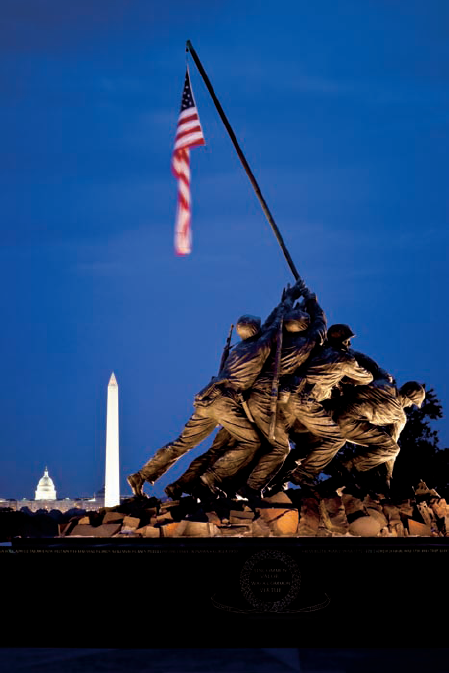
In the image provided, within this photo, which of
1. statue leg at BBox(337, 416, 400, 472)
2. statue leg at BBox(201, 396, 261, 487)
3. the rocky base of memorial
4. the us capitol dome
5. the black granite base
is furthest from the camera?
the us capitol dome

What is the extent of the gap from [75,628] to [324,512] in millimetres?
2882

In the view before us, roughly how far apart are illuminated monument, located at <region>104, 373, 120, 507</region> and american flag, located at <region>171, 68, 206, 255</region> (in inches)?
841

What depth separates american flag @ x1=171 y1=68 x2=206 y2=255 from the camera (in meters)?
12.2

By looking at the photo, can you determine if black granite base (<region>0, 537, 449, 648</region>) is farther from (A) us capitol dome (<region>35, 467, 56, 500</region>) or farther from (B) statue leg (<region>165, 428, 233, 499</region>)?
(A) us capitol dome (<region>35, 467, 56, 500</region>)

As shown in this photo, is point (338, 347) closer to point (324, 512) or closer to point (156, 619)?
point (324, 512)

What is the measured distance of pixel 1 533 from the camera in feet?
52.5

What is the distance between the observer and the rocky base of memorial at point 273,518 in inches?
369

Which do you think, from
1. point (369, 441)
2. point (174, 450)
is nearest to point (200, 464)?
point (174, 450)

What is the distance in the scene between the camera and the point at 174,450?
1094 cm

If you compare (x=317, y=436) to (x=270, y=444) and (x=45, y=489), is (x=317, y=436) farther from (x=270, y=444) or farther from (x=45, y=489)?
(x=45, y=489)

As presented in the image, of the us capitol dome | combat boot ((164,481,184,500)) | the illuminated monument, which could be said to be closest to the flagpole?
combat boot ((164,481,184,500))

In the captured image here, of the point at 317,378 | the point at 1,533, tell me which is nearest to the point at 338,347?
the point at 317,378

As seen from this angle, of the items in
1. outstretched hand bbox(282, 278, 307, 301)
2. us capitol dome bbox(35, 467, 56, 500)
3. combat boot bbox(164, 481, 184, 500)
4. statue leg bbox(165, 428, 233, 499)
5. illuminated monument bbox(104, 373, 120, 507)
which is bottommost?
combat boot bbox(164, 481, 184, 500)

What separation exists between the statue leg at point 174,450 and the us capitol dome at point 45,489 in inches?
2133
